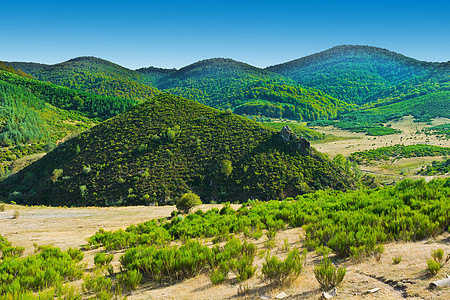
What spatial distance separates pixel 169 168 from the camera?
46.0 meters

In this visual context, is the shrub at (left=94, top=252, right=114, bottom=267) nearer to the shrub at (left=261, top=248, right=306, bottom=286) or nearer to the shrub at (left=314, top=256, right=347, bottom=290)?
the shrub at (left=261, top=248, right=306, bottom=286)

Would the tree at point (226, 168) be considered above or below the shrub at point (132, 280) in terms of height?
below

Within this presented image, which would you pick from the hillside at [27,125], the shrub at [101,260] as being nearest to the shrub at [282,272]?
the shrub at [101,260]

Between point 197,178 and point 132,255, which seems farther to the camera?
point 197,178

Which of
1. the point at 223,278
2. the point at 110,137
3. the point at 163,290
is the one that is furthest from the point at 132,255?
the point at 110,137

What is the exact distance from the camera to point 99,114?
134 m

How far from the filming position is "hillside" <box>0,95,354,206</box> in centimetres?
4128

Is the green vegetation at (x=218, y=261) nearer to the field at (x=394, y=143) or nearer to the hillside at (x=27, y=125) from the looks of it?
the field at (x=394, y=143)

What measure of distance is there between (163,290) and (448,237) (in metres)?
9.74

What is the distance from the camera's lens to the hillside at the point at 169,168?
1625 inches

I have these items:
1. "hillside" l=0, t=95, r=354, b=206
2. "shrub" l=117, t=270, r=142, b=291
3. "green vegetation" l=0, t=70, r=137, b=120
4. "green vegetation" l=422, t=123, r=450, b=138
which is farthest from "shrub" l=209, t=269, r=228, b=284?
"green vegetation" l=422, t=123, r=450, b=138

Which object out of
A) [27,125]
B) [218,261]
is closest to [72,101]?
[27,125]

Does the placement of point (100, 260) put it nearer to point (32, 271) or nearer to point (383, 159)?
point (32, 271)

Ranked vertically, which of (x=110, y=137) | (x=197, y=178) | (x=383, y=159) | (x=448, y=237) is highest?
(x=110, y=137)
